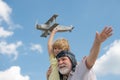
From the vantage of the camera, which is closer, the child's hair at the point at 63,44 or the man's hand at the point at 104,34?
the man's hand at the point at 104,34

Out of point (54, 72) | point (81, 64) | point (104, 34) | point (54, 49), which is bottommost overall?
point (81, 64)

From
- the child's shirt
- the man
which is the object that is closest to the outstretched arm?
the man

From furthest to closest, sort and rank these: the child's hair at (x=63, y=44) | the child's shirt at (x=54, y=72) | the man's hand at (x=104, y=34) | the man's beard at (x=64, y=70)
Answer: the child's hair at (x=63, y=44)
the child's shirt at (x=54, y=72)
the man's beard at (x=64, y=70)
the man's hand at (x=104, y=34)

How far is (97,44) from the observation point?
16.0 ft

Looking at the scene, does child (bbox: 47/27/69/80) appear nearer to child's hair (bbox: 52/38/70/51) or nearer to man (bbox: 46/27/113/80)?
child's hair (bbox: 52/38/70/51)

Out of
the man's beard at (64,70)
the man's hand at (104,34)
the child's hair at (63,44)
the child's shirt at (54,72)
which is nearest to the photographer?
the man's hand at (104,34)

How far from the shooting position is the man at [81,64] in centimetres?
483

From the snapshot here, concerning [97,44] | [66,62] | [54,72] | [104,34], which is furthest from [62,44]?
[104,34]

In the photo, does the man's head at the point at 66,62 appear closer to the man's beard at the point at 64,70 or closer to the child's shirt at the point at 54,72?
the man's beard at the point at 64,70

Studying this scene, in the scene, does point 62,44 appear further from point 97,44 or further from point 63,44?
point 97,44

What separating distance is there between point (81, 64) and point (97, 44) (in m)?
0.42

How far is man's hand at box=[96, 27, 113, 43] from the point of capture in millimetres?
4773

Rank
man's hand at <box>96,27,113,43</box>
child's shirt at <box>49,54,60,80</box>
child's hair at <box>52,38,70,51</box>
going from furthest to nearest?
child's hair at <box>52,38,70,51</box>
child's shirt at <box>49,54,60,80</box>
man's hand at <box>96,27,113,43</box>

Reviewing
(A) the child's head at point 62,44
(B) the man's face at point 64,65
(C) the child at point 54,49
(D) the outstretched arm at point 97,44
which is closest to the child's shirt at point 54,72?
(C) the child at point 54,49
